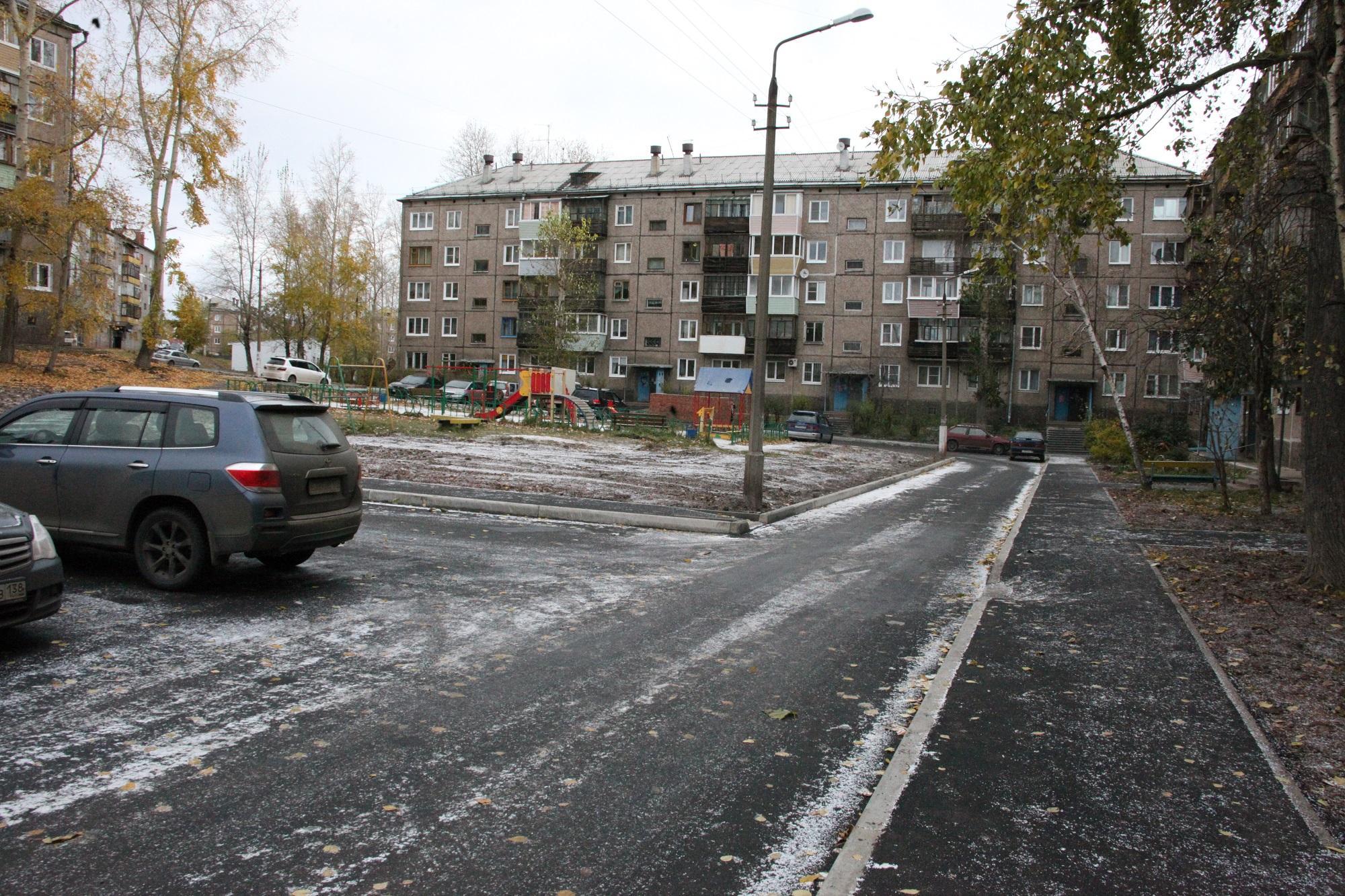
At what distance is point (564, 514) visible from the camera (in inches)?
543

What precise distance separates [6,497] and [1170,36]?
13728mm

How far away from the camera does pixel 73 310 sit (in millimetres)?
31141

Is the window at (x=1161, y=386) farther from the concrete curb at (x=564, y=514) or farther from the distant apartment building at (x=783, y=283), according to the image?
the concrete curb at (x=564, y=514)

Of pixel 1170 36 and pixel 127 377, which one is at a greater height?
pixel 1170 36

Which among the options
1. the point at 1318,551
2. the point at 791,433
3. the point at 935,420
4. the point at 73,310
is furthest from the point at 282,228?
the point at 1318,551

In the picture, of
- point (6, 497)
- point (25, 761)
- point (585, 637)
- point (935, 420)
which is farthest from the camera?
point (935, 420)

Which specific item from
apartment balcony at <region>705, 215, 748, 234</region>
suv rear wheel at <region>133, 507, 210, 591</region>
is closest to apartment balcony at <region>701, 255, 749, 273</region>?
apartment balcony at <region>705, 215, 748, 234</region>

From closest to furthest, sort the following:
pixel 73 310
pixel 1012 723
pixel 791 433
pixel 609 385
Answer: pixel 1012 723
pixel 73 310
pixel 791 433
pixel 609 385

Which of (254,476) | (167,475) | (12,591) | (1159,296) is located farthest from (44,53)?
(1159,296)

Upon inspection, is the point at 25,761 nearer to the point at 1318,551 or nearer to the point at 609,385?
the point at 1318,551

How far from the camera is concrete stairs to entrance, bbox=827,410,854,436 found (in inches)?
2173

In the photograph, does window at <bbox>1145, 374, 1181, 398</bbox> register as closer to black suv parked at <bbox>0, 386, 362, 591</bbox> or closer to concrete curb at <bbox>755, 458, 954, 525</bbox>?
concrete curb at <bbox>755, 458, 954, 525</bbox>

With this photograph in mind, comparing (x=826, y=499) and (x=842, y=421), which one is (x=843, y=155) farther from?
(x=826, y=499)

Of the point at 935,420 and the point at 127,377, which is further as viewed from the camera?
the point at 935,420
